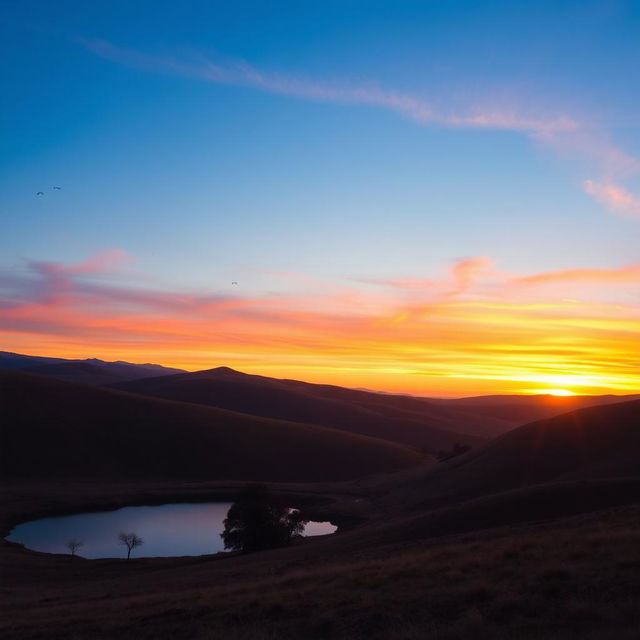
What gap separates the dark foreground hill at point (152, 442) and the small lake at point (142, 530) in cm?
1939

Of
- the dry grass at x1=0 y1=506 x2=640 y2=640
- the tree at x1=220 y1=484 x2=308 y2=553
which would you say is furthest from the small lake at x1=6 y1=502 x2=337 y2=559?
the dry grass at x1=0 y1=506 x2=640 y2=640

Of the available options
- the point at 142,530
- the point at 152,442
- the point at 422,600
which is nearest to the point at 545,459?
the point at 142,530

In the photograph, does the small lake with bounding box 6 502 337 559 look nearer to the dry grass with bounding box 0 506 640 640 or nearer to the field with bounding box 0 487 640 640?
the field with bounding box 0 487 640 640

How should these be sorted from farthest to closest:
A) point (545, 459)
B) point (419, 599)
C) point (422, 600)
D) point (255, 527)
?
point (545, 459)
point (255, 527)
point (419, 599)
point (422, 600)

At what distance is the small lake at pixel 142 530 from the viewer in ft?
153

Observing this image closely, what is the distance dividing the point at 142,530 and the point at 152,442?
37563mm

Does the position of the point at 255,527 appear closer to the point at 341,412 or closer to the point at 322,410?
the point at 341,412

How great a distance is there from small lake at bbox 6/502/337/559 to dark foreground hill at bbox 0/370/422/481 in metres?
19.4

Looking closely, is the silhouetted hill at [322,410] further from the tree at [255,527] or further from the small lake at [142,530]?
the tree at [255,527]

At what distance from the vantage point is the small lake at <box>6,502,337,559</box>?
4653 cm

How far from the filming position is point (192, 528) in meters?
54.0

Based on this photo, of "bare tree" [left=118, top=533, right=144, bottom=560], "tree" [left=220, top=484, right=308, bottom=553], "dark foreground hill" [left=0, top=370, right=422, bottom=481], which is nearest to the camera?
"tree" [left=220, top=484, right=308, bottom=553]

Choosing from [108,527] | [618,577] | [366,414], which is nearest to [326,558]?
[618,577]

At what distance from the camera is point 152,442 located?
292ft
